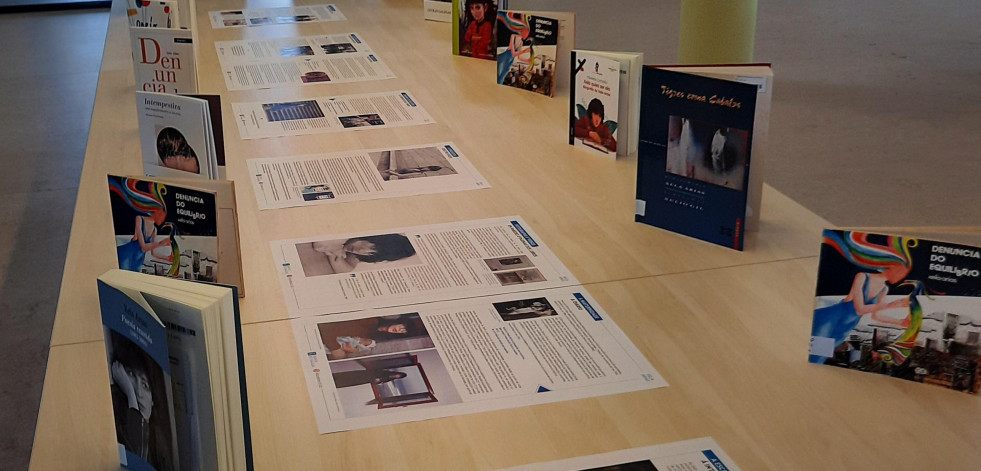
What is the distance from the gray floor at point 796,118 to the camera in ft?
12.0

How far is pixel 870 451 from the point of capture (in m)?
1.29

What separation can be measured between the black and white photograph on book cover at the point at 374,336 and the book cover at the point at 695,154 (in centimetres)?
57

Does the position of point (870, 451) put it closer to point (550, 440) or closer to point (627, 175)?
point (550, 440)

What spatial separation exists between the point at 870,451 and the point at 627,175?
1.03 meters

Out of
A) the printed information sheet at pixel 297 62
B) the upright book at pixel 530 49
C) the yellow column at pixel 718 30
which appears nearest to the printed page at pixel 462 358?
the upright book at pixel 530 49

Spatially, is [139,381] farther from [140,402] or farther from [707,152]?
[707,152]

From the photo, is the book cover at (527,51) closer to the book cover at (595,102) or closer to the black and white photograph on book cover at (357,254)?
the book cover at (595,102)

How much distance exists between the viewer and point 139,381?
46.0 inches

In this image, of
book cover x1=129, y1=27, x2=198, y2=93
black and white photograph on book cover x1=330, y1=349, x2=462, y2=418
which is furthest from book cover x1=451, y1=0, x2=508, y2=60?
black and white photograph on book cover x1=330, y1=349, x2=462, y2=418

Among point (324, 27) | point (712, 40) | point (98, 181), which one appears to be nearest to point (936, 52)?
point (712, 40)

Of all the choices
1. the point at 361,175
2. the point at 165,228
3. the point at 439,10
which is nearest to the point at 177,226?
the point at 165,228

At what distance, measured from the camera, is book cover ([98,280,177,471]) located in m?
1.12

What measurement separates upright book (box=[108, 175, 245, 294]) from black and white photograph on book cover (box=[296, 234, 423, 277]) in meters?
0.20

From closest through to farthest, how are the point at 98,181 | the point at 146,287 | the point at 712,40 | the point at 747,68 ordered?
1. the point at 146,287
2. the point at 747,68
3. the point at 98,181
4. the point at 712,40
